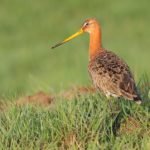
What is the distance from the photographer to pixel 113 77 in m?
7.66

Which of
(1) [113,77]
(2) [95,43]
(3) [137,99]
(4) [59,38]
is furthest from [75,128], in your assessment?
Answer: (4) [59,38]

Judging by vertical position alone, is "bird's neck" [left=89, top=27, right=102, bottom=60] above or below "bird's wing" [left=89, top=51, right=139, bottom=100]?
above

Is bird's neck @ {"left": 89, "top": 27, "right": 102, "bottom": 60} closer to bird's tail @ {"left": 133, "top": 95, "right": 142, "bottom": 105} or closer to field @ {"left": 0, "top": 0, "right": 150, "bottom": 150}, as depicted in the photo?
field @ {"left": 0, "top": 0, "right": 150, "bottom": 150}

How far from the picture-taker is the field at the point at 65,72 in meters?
6.78

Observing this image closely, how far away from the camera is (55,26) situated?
18359 millimetres

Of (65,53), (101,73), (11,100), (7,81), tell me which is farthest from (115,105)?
(65,53)

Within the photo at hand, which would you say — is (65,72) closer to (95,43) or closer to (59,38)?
(59,38)

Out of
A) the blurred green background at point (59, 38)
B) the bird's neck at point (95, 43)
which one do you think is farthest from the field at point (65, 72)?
the bird's neck at point (95, 43)

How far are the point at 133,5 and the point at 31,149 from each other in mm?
12713

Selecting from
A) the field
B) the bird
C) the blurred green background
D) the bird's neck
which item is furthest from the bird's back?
the blurred green background

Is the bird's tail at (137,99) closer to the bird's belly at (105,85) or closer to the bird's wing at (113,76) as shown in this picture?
the bird's wing at (113,76)

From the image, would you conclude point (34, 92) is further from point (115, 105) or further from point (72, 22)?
point (72, 22)

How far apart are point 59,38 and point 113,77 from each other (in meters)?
9.52

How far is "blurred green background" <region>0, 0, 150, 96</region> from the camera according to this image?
1378 cm
